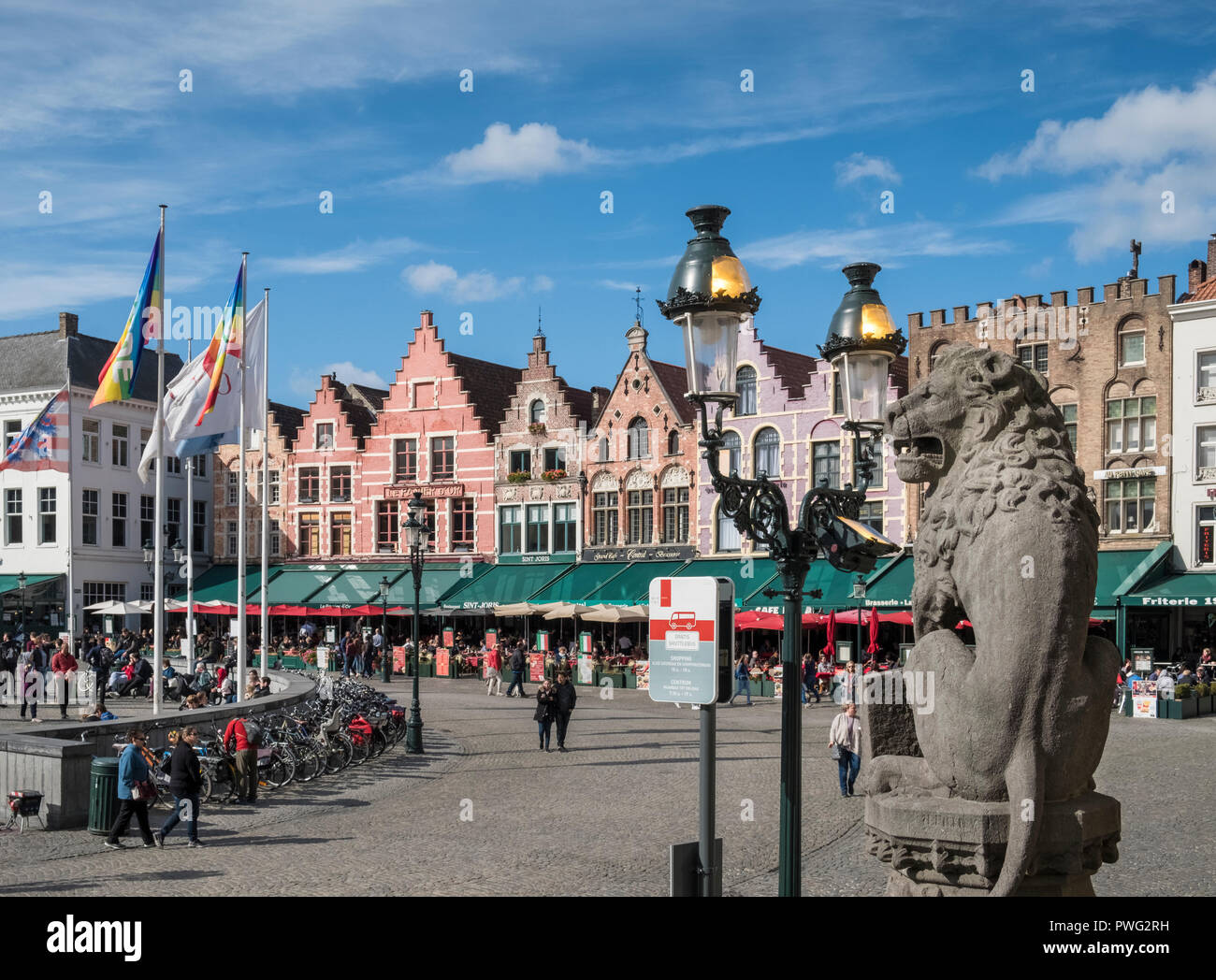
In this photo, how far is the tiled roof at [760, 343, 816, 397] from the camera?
4288 centimetres

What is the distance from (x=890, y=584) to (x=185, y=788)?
25.2m

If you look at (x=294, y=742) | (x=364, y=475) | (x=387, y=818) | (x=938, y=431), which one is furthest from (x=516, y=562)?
(x=938, y=431)

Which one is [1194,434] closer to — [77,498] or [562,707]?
[562,707]

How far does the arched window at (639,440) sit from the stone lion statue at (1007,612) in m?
39.0

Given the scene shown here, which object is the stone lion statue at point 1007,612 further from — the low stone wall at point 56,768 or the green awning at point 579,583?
the green awning at point 579,583

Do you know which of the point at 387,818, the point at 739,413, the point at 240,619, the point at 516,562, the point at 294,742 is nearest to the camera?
the point at 387,818

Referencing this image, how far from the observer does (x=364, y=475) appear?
52.1 metres

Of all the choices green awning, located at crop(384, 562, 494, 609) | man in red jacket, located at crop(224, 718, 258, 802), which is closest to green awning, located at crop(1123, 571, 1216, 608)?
green awning, located at crop(384, 562, 494, 609)

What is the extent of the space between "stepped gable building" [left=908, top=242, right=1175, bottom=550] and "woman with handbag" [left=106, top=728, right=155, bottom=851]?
2662 cm

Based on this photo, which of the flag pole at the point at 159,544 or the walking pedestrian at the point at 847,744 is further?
the flag pole at the point at 159,544

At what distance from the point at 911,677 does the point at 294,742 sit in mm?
14282

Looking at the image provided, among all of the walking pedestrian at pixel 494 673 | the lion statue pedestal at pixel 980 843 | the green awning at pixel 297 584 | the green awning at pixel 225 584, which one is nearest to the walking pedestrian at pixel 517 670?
the walking pedestrian at pixel 494 673

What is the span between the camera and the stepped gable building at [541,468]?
4669 centimetres

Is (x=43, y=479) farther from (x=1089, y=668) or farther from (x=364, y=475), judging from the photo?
(x=1089, y=668)
